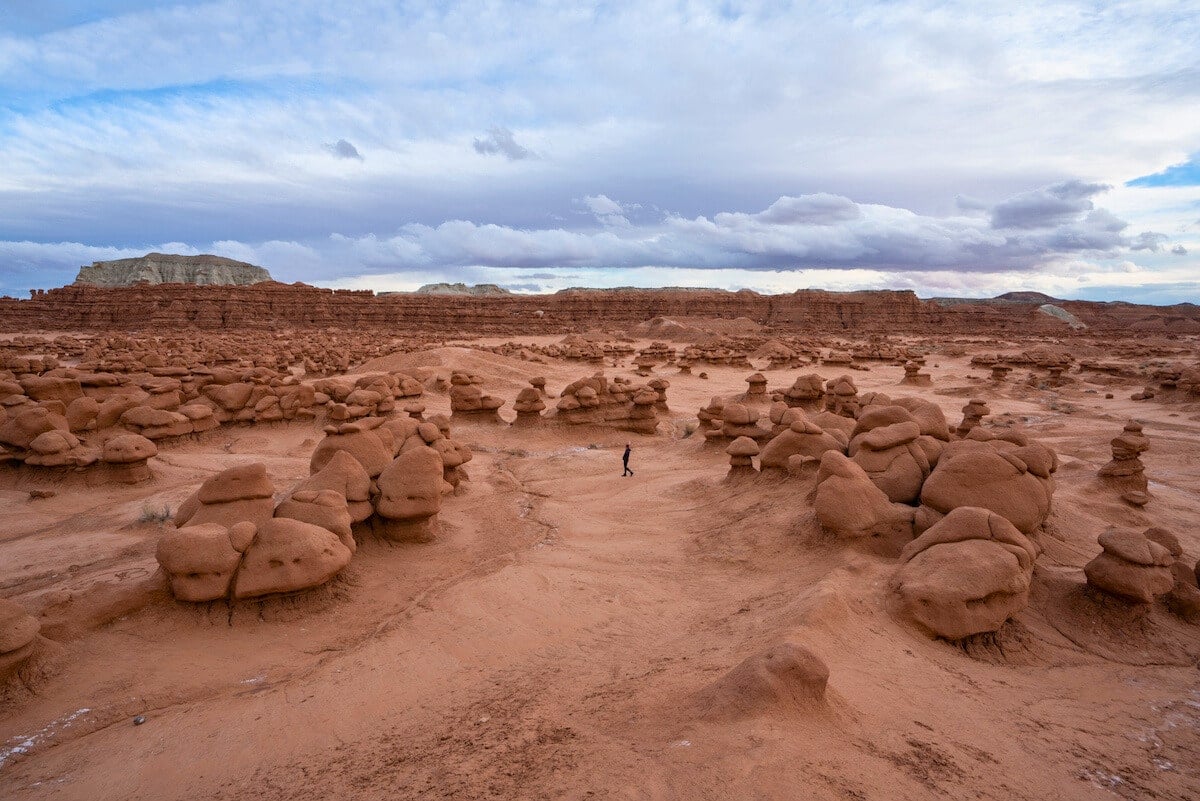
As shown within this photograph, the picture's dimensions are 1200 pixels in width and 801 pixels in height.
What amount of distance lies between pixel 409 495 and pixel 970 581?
653 centimetres

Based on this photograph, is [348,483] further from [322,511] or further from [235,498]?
[235,498]

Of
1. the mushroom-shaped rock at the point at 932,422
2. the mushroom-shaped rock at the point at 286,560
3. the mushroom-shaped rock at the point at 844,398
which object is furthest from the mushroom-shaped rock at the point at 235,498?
the mushroom-shaped rock at the point at 844,398

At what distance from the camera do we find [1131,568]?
602 cm

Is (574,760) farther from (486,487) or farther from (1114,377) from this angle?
(1114,377)

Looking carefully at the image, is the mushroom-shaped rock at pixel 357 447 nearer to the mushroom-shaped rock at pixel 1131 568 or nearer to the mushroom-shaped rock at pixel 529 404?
the mushroom-shaped rock at pixel 529 404

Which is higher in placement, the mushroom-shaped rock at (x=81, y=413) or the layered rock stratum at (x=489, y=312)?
the layered rock stratum at (x=489, y=312)

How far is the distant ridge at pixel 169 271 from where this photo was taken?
321 feet

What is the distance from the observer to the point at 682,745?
12.4 feet

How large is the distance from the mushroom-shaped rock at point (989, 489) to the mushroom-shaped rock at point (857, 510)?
0.82 feet

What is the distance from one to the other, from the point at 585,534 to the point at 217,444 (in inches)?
408

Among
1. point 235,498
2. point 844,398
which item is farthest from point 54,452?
point 844,398

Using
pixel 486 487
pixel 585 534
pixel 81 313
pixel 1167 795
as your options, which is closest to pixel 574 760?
pixel 1167 795

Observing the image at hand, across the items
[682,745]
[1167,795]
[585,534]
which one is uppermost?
[682,745]

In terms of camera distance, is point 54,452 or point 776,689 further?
point 54,452
